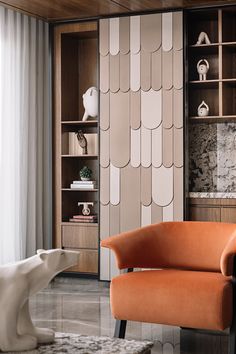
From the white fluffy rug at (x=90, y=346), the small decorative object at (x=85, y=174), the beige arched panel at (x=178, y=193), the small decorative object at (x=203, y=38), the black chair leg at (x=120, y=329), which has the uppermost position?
the small decorative object at (x=203, y=38)

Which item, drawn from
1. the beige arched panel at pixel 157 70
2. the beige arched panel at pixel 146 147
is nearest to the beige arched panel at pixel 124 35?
the beige arched panel at pixel 157 70

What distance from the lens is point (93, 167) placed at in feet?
22.7

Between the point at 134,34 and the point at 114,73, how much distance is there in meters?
0.39

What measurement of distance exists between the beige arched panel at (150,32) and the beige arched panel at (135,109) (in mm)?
409

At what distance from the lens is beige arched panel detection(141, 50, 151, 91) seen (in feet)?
20.3

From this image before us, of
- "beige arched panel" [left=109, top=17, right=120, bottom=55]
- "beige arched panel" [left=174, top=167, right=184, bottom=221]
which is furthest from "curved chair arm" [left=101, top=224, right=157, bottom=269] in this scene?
"beige arched panel" [left=109, top=17, right=120, bottom=55]

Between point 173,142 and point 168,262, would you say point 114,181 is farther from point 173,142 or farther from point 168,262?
point 168,262

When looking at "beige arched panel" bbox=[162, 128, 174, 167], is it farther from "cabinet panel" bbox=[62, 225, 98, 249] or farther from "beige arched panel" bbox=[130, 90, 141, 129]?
"cabinet panel" bbox=[62, 225, 98, 249]

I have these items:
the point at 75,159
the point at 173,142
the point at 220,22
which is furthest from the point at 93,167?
the point at 220,22

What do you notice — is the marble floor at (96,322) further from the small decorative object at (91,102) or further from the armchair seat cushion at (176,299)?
the small decorative object at (91,102)

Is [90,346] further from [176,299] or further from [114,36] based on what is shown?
[114,36]

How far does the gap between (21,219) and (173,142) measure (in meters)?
1.62

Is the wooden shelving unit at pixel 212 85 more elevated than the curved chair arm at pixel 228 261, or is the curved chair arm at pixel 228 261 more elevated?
the wooden shelving unit at pixel 212 85

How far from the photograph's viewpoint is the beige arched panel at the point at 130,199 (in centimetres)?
624
